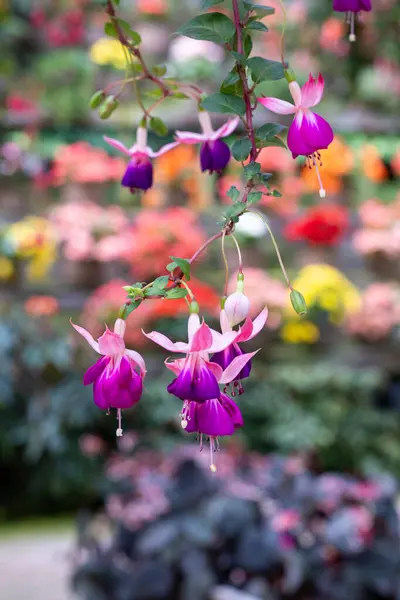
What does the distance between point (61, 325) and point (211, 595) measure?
1.46 m

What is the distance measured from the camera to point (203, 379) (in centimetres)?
39

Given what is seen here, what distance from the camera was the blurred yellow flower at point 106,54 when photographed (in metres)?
3.37

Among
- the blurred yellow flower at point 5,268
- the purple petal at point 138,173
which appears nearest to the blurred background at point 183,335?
the blurred yellow flower at point 5,268

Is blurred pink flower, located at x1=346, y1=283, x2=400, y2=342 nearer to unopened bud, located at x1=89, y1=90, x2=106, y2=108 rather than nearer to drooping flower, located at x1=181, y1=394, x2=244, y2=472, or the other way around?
unopened bud, located at x1=89, y1=90, x2=106, y2=108

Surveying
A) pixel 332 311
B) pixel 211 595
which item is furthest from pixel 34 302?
pixel 211 595

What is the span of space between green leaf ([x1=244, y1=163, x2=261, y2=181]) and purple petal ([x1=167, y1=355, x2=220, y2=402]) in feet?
0.37

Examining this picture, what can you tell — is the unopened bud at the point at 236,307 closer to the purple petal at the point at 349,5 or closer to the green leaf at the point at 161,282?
the green leaf at the point at 161,282

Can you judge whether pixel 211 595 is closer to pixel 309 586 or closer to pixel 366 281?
pixel 309 586

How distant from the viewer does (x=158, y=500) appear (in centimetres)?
183

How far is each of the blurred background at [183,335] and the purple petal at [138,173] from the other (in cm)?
114

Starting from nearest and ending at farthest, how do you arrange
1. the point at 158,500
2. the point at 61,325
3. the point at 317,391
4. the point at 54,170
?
1. the point at 158,500
2. the point at 61,325
3. the point at 54,170
4. the point at 317,391

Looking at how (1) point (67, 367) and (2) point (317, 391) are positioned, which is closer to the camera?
(1) point (67, 367)

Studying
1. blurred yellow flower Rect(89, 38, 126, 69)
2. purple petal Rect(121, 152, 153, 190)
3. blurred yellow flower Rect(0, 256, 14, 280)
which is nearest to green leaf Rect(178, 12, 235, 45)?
purple petal Rect(121, 152, 153, 190)

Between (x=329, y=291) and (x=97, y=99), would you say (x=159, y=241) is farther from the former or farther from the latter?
(x=97, y=99)
